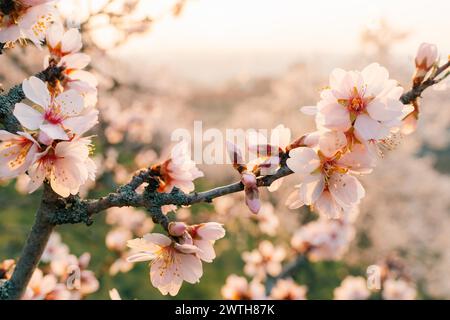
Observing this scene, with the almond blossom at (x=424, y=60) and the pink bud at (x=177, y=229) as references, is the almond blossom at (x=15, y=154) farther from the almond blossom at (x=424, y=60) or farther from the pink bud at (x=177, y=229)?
the almond blossom at (x=424, y=60)

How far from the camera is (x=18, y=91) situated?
136cm

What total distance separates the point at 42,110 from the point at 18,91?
12 cm

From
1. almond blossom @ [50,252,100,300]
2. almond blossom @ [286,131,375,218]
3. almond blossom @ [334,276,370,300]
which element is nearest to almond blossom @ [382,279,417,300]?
almond blossom @ [334,276,370,300]

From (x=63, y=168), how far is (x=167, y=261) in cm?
39

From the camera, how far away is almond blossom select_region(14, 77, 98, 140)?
119 cm

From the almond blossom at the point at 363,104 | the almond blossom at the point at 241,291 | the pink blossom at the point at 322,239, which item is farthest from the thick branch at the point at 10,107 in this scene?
the pink blossom at the point at 322,239

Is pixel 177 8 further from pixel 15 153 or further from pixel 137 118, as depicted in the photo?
pixel 137 118

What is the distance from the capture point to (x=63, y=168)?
4.08 ft

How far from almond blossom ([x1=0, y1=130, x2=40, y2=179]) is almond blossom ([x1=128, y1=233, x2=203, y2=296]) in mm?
354

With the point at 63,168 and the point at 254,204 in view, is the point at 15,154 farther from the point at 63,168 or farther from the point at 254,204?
the point at 254,204

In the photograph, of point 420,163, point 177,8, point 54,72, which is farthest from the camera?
point 420,163

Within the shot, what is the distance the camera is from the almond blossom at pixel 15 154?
47.6 inches

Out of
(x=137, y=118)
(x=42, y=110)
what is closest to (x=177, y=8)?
(x=42, y=110)

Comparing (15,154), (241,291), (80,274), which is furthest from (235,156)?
(241,291)
